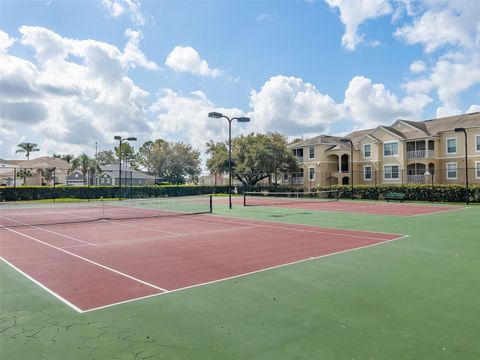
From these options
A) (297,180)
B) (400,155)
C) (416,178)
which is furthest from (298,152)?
(416,178)

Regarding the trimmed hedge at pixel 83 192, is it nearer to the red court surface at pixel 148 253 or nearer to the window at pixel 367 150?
the window at pixel 367 150

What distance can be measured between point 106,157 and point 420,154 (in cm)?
9164

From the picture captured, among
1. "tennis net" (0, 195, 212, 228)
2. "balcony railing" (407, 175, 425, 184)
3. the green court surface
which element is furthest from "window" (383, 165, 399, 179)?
the green court surface

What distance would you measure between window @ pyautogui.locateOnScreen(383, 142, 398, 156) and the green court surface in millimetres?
40671

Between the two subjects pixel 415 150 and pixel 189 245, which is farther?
pixel 415 150

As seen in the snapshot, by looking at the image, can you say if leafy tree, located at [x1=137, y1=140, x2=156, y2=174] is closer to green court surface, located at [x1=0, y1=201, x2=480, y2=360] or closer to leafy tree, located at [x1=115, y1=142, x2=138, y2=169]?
leafy tree, located at [x1=115, y1=142, x2=138, y2=169]

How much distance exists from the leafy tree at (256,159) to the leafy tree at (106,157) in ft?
203

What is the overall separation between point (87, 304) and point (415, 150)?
4552 cm

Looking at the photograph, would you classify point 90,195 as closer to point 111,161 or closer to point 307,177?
point 307,177

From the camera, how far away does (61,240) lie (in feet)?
39.1

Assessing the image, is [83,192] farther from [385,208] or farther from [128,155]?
[128,155]

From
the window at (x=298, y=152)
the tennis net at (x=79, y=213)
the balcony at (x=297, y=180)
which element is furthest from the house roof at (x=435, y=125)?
the tennis net at (x=79, y=213)

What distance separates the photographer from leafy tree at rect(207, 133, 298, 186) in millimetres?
50344

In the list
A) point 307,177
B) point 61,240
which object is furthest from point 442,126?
point 61,240
